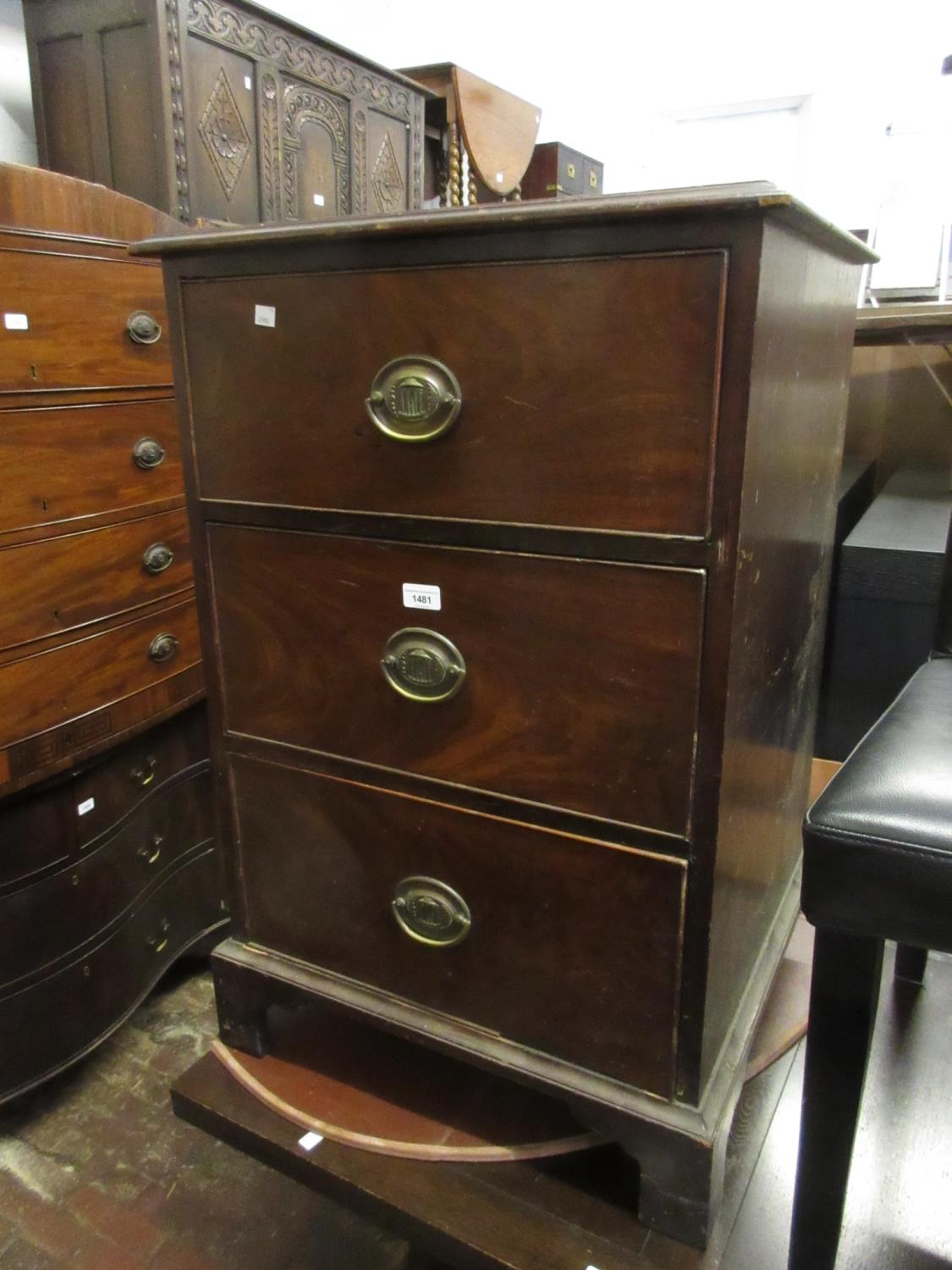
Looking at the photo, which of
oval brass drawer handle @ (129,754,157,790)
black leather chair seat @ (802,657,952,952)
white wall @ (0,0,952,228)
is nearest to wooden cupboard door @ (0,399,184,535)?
oval brass drawer handle @ (129,754,157,790)

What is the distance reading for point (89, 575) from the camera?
43.6 inches

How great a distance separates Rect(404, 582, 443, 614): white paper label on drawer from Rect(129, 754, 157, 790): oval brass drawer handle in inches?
28.8

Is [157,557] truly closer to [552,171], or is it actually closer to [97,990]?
[97,990]

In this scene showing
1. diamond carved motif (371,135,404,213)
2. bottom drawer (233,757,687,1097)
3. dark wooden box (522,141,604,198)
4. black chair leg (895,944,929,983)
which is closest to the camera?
bottom drawer (233,757,687,1097)

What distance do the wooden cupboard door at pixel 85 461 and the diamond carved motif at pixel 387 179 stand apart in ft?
3.42

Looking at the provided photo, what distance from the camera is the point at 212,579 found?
2.46 feet

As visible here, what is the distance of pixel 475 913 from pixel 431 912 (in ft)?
0.12

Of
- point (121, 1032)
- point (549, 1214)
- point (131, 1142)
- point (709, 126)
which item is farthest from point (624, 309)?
point (709, 126)

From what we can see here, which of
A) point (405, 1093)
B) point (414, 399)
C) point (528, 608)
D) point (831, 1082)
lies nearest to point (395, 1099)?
point (405, 1093)

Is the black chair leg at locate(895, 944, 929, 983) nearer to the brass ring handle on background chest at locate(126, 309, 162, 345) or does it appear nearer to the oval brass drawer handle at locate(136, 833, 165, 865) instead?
the oval brass drawer handle at locate(136, 833, 165, 865)

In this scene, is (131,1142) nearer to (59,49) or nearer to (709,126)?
(59,49)

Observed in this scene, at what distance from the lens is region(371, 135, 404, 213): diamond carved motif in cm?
199

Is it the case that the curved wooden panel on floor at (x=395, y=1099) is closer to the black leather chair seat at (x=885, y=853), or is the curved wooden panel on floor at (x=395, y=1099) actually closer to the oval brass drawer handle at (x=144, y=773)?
the black leather chair seat at (x=885, y=853)

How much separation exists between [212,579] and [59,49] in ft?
4.34
